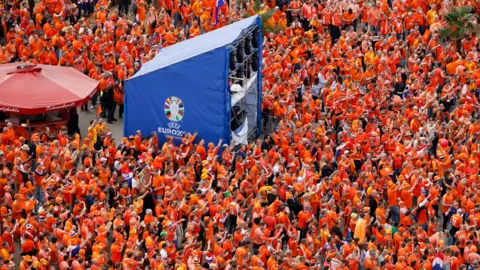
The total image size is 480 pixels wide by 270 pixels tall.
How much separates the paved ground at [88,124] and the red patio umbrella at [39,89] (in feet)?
4.71

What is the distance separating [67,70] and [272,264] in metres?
10.7

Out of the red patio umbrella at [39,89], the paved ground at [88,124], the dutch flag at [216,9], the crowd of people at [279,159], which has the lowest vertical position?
the paved ground at [88,124]

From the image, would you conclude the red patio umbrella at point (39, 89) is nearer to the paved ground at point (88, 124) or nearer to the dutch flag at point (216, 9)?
the paved ground at point (88, 124)

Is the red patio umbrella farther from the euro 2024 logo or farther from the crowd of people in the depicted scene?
the euro 2024 logo

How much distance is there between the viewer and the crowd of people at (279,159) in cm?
2780

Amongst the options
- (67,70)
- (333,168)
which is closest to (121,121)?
(67,70)

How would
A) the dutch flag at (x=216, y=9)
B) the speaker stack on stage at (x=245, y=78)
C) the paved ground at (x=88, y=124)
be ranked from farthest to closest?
the dutch flag at (x=216, y=9), the paved ground at (x=88, y=124), the speaker stack on stage at (x=245, y=78)

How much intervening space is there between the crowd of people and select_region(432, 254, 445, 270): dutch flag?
0.03m

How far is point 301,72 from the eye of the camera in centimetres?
3709

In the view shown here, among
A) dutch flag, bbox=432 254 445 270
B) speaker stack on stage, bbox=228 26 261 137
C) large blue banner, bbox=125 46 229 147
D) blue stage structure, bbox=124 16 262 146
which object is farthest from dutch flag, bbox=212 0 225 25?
dutch flag, bbox=432 254 445 270

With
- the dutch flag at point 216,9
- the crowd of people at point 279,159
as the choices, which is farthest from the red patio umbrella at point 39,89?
the dutch flag at point 216,9

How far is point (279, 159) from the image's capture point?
104ft

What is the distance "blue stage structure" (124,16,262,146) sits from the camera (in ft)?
110

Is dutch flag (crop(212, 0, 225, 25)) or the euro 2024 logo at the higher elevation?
dutch flag (crop(212, 0, 225, 25))
